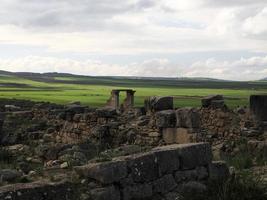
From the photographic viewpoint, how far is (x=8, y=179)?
7531 millimetres

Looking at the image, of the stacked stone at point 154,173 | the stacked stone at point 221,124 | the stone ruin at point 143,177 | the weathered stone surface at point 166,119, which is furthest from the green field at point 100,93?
the stone ruin at point 143,177

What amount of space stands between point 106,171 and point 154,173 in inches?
38.0

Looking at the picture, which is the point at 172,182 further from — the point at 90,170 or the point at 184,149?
the point at 90,170

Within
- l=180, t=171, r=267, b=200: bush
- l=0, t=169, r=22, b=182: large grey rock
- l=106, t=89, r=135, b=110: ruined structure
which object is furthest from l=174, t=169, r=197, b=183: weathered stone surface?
l=106, t=89, r=135, b=110: ruined structure

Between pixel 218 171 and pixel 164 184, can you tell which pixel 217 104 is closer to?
pixel 218 171

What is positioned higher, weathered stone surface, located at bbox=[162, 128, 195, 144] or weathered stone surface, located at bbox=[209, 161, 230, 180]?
weathered stone surface, located at bbox=[209, 161, 230, 180]

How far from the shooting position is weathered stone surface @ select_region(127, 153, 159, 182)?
25.5ft

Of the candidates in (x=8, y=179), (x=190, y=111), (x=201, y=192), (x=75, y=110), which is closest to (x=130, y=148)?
(x=190, y=111)

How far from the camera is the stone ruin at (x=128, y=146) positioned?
7439 millimetres

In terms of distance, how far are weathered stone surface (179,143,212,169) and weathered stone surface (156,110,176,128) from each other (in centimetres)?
691

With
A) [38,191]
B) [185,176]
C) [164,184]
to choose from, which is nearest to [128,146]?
[185,176]

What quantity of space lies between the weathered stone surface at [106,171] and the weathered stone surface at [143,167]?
179mm

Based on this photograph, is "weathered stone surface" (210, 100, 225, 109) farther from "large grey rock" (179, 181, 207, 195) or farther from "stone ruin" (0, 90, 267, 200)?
"large grey rock" (179, 181, 207, 195)

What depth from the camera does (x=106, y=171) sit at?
7.42 metres
